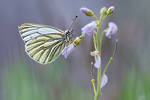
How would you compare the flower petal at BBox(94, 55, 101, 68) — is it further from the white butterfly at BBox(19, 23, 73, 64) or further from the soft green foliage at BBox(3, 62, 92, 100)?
the soft green foliage at BBox(3, 62, 92, 100)

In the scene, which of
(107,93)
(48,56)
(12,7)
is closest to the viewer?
(48,56)

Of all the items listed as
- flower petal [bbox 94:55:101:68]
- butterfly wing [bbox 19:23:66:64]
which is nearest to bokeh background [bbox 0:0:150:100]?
butterfly wing [bbox 19:23:66:64]

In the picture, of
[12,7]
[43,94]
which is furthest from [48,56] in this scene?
[12,7]

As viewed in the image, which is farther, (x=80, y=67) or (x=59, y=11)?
(x=59, y=11)

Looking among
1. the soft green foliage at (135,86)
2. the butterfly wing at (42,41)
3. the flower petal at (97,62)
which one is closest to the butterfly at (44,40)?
the butterfly wing at (42,41)

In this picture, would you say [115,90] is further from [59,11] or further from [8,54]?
[59,11]
